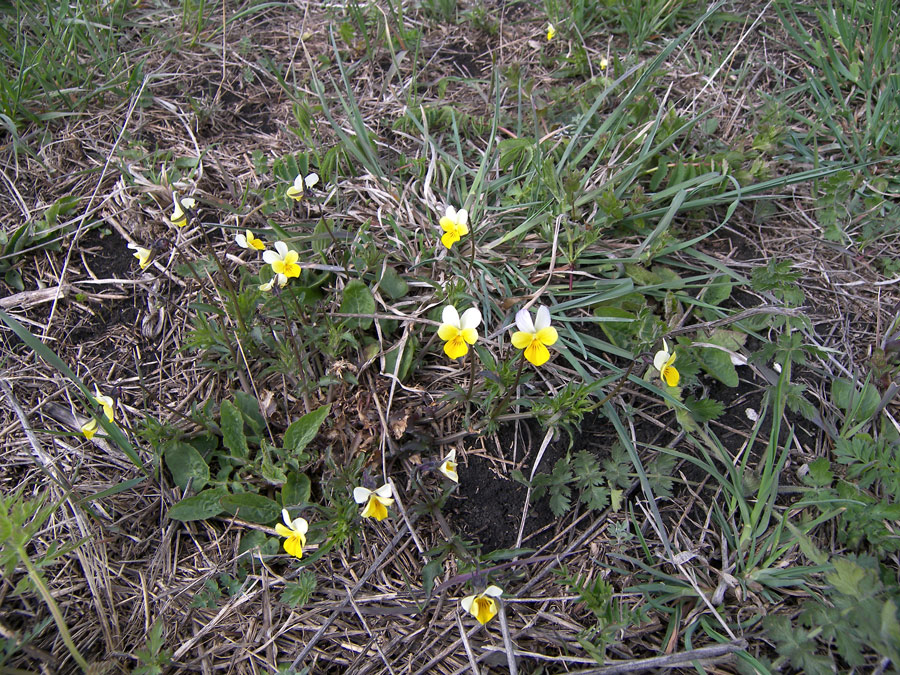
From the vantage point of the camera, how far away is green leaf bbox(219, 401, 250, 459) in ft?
6.39

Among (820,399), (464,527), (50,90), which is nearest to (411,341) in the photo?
(464,527)

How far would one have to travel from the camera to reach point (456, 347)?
5.59 feet

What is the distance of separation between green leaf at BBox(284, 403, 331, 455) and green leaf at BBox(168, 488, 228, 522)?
0.27 metres

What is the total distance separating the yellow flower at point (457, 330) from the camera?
169cm

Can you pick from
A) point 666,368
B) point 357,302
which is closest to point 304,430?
point 357,302

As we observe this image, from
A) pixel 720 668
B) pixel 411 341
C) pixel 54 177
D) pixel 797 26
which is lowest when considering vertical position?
pixel 720 668

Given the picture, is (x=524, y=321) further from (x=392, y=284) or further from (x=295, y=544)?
(x=295, y=544)

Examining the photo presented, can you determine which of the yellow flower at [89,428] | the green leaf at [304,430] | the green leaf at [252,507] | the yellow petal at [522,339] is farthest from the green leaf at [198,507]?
the yellow petal at [522,339]

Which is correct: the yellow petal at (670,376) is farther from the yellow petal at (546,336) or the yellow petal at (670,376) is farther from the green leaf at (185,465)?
the green leaf at (185,465)

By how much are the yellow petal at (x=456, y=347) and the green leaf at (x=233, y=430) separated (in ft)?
2.71

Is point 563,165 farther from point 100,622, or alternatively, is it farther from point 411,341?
point 100,622

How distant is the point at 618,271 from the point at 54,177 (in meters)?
2.70

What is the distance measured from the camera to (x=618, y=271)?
2.26 meters

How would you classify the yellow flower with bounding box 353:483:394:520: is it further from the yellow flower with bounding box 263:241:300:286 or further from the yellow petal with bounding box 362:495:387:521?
the yellow flower with bounding box 263:241:300:286
